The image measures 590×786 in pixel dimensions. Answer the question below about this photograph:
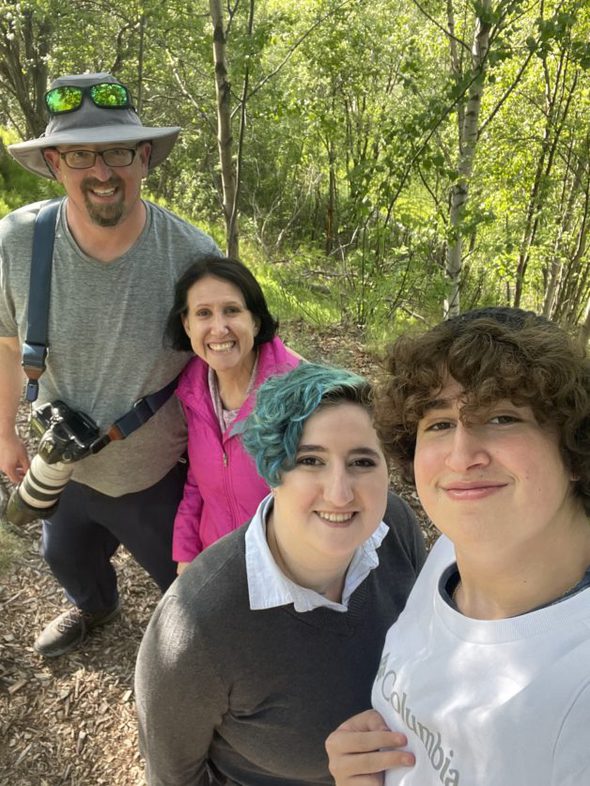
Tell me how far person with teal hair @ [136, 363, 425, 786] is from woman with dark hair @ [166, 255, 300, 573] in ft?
1.95

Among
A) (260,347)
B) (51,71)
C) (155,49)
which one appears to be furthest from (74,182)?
→ (51,71)

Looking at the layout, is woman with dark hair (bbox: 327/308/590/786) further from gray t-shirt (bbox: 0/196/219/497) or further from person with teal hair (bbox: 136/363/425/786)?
gray t-shirt (bbox: 0/196/219/497)

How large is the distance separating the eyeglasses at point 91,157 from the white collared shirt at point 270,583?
4.92 ft

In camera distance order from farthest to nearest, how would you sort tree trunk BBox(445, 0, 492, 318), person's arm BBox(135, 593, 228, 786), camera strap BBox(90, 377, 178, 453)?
tree trunk BBox(445, 0, 492, 318), camera strap BBox(90, 377, 178, 453), person's arm BBox(135, 593, 228, 786)

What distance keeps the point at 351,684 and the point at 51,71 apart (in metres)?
A: 11.3

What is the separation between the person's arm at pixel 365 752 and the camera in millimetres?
1124

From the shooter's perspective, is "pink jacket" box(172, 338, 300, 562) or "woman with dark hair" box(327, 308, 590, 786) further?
"pink jacket" box(172, 338, 300, 562)

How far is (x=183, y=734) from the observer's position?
1449mm

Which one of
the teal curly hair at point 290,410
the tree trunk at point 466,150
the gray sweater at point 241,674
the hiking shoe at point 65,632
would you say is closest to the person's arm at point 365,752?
the gray sweater at point 241,674

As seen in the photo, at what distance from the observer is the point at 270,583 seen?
1.40 m

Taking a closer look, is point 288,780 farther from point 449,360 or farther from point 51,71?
point 51,71

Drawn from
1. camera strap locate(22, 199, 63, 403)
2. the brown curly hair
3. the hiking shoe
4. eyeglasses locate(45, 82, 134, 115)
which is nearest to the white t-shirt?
the brown curly hair

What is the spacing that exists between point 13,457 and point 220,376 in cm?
115

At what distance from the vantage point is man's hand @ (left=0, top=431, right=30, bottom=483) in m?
2.60
